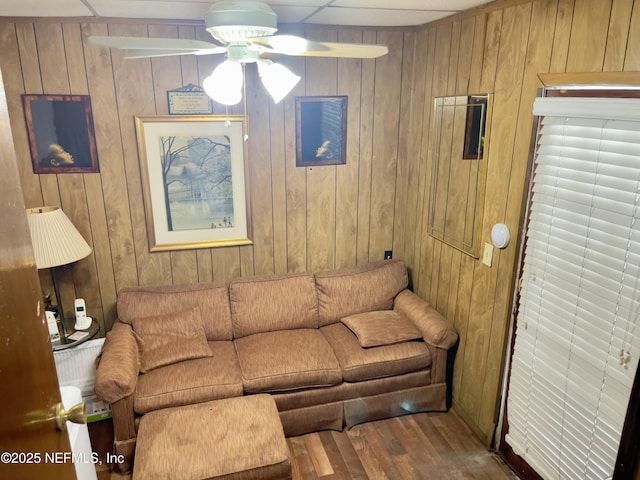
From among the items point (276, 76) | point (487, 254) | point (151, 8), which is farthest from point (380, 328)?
point (151, 8)

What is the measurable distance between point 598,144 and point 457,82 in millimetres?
1200

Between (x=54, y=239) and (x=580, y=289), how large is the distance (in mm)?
2861

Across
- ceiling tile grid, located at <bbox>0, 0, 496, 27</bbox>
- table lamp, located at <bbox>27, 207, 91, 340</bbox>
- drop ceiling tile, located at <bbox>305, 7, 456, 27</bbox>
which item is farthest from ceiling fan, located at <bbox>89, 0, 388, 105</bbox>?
table lamp, located at <bbox>27, 207, 91, 340</bbox>

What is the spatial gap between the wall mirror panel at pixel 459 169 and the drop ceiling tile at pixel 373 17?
522mm

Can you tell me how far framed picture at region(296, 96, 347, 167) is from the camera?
341 cm

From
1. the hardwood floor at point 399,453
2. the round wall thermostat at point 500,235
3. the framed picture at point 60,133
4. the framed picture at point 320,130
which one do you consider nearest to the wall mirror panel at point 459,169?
the round wall thermostat at point 500,235

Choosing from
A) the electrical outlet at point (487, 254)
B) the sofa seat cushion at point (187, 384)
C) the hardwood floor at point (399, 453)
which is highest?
the electrical outlet at point (487, 254)

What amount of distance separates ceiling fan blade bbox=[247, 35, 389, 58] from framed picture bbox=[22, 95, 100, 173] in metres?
1.83

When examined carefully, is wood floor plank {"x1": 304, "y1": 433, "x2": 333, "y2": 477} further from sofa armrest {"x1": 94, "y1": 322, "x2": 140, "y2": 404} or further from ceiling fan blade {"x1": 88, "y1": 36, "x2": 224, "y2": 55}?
ceiling fan blade {"x1": 88, "y1": 36, "x2": 224, "y2": 55}

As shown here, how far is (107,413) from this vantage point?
10.2 feet

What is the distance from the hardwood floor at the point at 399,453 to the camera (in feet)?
8.87

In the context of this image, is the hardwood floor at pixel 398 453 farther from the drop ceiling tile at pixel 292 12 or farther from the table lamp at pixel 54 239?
the drop ceiling tile at pixel 292 12

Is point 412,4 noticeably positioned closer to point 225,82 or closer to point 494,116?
point 494,116

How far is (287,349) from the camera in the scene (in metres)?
3.10
